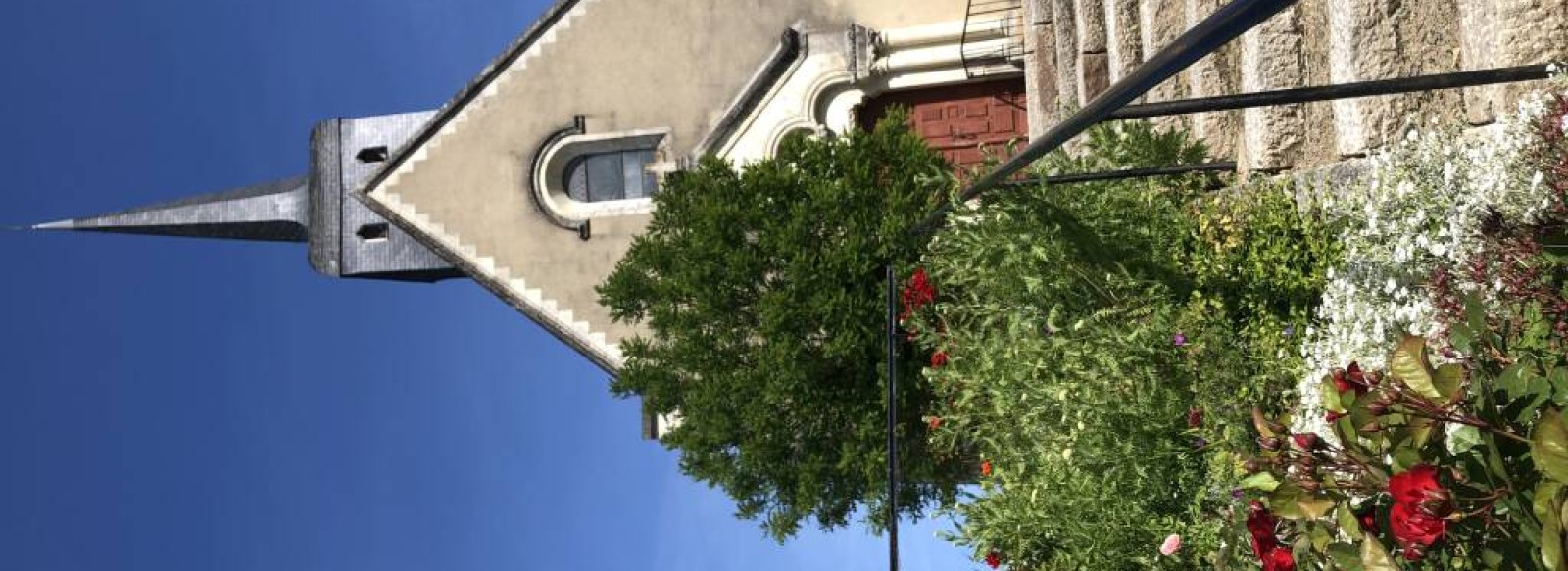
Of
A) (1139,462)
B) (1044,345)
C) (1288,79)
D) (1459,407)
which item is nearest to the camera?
(1459,407)

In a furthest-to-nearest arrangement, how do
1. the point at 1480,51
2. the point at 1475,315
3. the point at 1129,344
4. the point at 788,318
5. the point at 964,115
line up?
the point at 964,115
the point at 788,318
the point at 1129,344
the point at 1480,51
the point at 1475,315

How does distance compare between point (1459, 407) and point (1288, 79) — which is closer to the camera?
point (1459, 407)

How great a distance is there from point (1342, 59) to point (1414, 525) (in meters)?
3.61

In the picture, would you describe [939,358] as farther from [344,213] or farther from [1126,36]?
[344,213]

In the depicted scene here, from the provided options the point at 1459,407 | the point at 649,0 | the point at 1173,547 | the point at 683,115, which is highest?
the point at 649,0

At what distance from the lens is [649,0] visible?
1759 centimetres

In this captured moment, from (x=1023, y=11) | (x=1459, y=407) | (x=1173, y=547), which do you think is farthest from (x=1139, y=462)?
(x=1023, y=11)

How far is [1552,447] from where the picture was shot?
10.9 ft

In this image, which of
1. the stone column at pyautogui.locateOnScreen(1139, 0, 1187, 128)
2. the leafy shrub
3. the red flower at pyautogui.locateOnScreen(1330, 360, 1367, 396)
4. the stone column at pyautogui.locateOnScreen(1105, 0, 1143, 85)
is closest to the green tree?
the stone column at pyautogui.locateOnScreen(1105, 0, 1143, 85)

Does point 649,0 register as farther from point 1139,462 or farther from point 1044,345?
point 1139,462

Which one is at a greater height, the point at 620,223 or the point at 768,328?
the point at 620,223

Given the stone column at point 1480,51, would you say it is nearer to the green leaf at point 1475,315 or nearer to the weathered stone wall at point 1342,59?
the weathered stone wall at point 1342,59

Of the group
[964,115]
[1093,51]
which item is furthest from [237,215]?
[1093,51]

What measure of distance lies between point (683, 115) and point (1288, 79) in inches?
444
